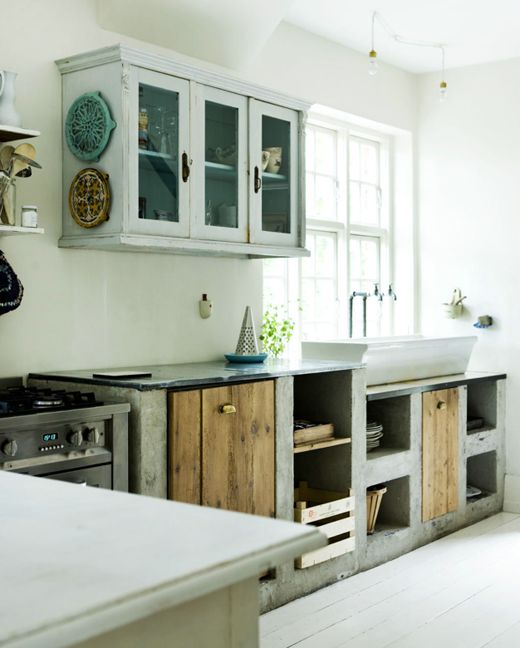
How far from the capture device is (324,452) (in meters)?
4.01

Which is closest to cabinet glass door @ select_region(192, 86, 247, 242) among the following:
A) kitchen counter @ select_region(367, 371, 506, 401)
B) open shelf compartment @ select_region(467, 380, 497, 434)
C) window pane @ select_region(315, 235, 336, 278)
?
kitchen counter @ select_region(367, 371, 506, 401)

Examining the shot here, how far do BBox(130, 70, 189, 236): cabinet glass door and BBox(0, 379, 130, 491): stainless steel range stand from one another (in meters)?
0.80

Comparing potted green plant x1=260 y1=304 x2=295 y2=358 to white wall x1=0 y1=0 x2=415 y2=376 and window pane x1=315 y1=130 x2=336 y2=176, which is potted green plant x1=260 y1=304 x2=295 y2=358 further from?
window pane x1=315 y1=130 x2=336 y2=176

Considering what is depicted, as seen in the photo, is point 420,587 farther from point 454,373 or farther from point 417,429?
point 454,373

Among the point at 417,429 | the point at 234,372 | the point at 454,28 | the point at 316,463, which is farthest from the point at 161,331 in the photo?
the point at 454,28

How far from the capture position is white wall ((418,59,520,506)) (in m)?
5.27

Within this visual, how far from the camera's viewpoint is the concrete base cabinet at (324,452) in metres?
3.08

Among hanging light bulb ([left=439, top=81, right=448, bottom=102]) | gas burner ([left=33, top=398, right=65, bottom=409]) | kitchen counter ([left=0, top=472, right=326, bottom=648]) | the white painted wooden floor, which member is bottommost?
the white painted wooden floor

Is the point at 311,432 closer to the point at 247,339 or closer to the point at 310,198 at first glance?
the point at 247,339

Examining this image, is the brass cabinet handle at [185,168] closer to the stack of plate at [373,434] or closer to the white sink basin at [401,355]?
the white sink basin at [401,355]

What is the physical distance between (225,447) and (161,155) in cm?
119

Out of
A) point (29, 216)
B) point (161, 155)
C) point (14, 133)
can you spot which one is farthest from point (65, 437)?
point (161, 155)

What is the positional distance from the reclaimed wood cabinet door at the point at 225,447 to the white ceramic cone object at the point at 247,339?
0.50 m

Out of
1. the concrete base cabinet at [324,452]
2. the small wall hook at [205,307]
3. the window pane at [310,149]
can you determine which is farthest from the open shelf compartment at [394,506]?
the window pane at [310,149]
